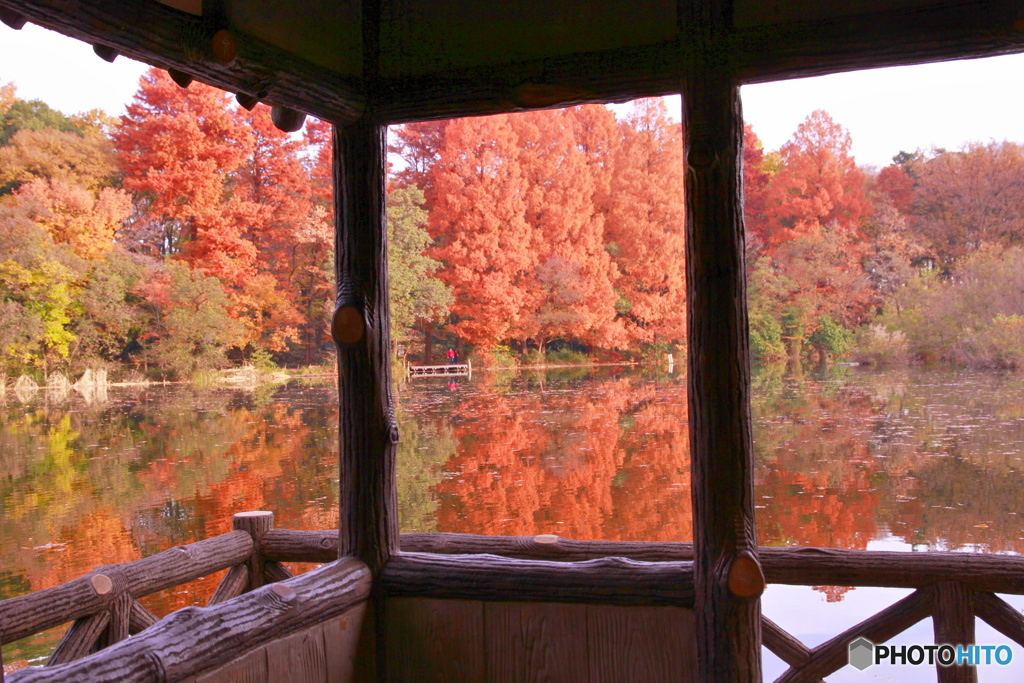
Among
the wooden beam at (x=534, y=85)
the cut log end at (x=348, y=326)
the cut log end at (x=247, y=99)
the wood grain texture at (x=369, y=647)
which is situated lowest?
the wood grain texture at (x=369, y=647)

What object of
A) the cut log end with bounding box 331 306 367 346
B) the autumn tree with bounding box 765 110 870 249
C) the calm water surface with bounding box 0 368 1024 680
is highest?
the autumn tree with bounding box 765 110 870 249

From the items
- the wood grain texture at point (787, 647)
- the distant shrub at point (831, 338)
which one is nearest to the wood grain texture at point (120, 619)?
the wood grain texture at point (787, 647)

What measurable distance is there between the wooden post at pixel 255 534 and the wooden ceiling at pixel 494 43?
1427 mm

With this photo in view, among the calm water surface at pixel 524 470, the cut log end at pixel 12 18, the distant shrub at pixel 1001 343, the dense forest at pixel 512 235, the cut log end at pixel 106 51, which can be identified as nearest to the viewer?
the cut log end at pixel 12 18

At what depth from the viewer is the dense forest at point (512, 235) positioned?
43.8 feet

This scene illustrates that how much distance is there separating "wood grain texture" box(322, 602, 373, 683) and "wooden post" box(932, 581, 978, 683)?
1563 mm

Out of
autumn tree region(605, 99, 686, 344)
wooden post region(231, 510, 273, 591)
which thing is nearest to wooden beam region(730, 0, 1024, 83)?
wooden post region(231, 510, 273, 591)

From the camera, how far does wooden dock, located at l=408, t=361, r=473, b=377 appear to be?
15051 millimetres

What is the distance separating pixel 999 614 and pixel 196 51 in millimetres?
2446

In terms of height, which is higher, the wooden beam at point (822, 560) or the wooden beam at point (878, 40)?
the wooden beam at point (878, 40)

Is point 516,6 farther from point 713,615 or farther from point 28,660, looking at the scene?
point 28,660

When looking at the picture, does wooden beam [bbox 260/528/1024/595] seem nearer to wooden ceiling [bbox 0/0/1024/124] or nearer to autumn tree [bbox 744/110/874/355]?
wooden ceiling [bbox 0/0/1024/124]

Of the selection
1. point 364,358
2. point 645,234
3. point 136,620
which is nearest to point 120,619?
point 136,620

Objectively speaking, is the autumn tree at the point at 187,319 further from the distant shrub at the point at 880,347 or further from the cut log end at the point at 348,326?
the cut log end at the point at 348,326
